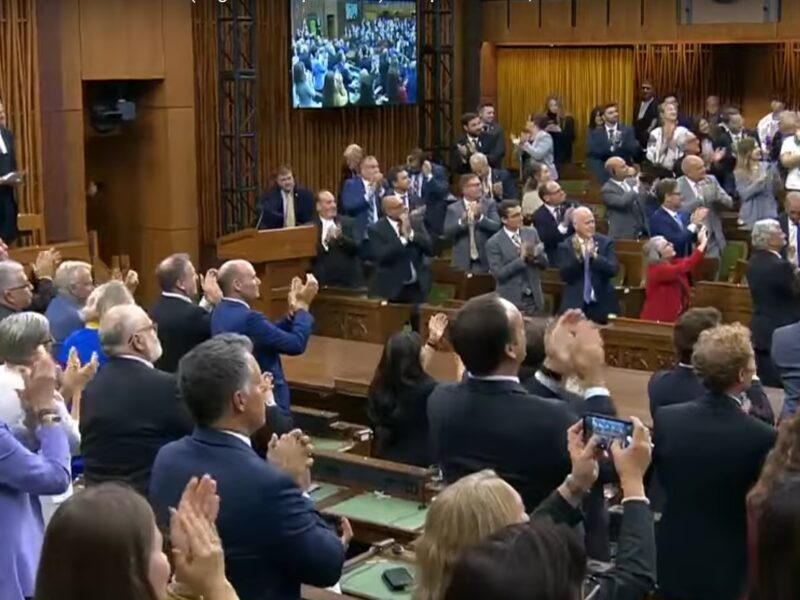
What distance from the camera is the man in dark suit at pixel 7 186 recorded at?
11.6m

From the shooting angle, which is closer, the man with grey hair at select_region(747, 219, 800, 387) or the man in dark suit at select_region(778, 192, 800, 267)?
the man with grey hair at select_region(747, 219, 800, 387)

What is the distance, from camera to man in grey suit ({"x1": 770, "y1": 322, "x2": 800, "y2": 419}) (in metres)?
6.04

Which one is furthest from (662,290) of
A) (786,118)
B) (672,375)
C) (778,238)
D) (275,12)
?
(275,12)

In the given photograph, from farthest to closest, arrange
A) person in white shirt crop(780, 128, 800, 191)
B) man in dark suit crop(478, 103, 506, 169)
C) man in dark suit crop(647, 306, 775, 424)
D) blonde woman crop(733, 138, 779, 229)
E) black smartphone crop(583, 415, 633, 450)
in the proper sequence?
man in dark suit crop(478, 103, 506, 169), blonde woman crop(733, 138, 779, 229), person in white shirt crop(780, 128, 800, 191), man in dark suit crop(647, 306, 775, 424), black smartphone crop(583, 415, 633, 450)

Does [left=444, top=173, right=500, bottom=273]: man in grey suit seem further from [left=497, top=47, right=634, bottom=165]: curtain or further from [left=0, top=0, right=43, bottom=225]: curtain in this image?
[left=497, top=47, right=634, bottom=165]: curtain

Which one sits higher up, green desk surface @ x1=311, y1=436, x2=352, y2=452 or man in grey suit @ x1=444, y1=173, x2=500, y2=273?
man in grey suit @ x1=444, y1=173, x2=500, y2=273

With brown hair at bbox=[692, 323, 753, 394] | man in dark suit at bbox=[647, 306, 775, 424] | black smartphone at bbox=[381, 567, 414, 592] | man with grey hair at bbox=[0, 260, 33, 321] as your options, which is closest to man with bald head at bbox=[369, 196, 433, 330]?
man with grey hair at bbox=[0, 260, 33, 321]

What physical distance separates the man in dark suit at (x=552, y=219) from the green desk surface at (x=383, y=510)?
5.40 meters

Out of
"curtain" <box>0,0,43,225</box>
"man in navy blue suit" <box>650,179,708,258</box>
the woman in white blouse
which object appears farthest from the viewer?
the woman in white blouse

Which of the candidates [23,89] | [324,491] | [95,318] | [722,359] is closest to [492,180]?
[23,89]

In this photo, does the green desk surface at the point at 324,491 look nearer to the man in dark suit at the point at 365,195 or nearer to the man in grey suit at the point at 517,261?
the man in grey suit at the point at 517,261

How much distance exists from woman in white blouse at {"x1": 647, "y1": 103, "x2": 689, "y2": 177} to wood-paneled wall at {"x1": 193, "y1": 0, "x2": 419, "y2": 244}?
3.57 metres

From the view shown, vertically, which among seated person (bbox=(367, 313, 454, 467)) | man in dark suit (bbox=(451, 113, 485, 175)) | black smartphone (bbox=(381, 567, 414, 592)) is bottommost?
black smartphone (bbox=(381, 567, 414, 592))

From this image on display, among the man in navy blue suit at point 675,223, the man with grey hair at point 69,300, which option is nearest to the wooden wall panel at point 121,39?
the man in navy blue suit at point 675,223
